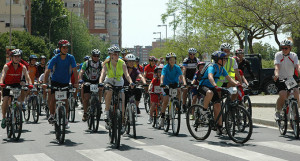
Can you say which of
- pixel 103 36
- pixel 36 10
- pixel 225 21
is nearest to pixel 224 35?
pixel 225 21

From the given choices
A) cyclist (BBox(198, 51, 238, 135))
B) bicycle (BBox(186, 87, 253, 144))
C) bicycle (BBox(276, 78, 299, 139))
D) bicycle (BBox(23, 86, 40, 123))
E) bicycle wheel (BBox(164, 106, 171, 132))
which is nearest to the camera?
bicycle (BBox(186, 87, 253, 144))

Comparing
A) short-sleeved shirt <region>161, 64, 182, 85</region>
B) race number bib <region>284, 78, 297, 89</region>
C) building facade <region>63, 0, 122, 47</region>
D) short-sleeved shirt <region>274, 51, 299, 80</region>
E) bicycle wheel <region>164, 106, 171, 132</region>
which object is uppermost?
building facade <region>63, 0, 122, 47</region>

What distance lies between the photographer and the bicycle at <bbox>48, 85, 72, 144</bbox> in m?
9.93

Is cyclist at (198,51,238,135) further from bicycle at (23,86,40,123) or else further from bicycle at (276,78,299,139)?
bicycle at (23,86,40,123)

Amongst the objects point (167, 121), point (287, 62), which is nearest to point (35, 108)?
point (167, 121)

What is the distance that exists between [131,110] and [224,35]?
120 ft

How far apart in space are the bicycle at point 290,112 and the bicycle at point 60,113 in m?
4.36

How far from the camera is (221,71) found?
10.3 meters

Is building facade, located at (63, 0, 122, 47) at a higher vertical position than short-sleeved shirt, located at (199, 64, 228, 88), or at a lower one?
higher

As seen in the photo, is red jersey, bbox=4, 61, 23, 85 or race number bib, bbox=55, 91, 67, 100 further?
red jersey, bbox=4, 61, 23, 85

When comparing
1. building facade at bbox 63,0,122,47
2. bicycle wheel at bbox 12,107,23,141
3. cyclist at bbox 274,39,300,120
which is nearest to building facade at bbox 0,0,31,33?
bicycle wheel at bbox 12,107,23,141

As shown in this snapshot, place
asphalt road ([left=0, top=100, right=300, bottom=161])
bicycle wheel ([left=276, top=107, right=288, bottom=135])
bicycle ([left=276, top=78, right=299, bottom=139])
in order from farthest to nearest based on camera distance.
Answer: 1. bicycle wheel ([left=276, top=107, right=288, bottom=135])
2. bicycle ([left=276, top=78, right=299, bottom=139])
3. asphalt road ([left=0, top=100, right=300, bottom=161])

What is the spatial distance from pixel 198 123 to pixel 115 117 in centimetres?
176

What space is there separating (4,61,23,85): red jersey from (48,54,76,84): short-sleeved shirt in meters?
1.12
